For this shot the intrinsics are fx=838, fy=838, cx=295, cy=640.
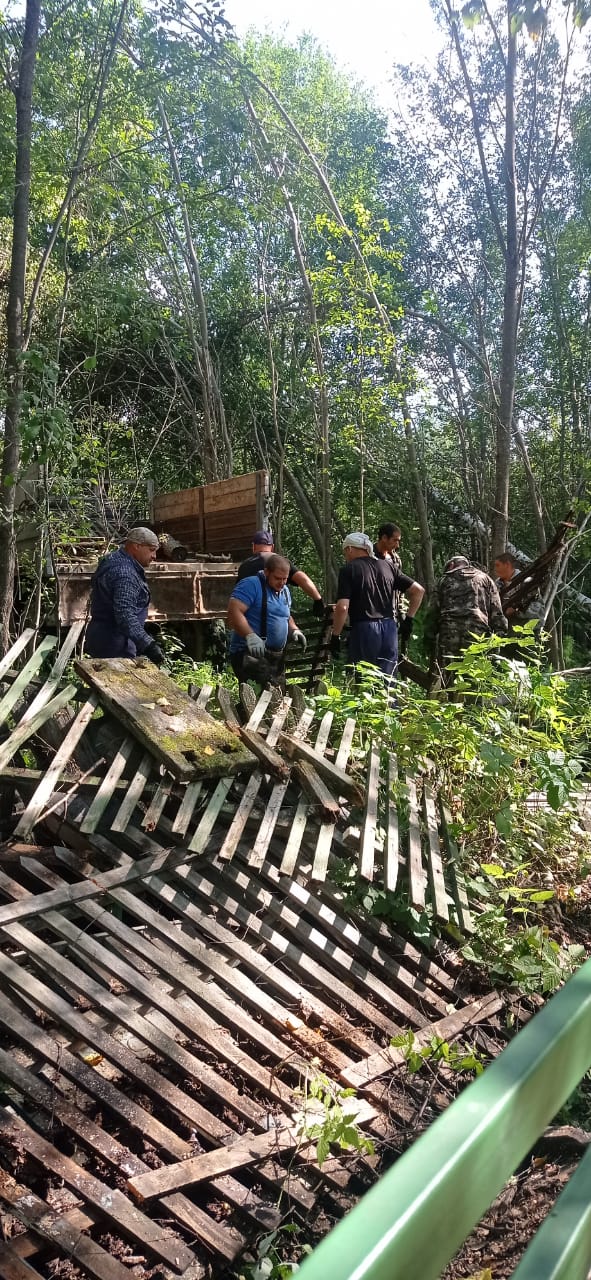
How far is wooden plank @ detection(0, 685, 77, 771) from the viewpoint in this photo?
322cm

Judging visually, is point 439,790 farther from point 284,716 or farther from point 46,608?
point 46,608

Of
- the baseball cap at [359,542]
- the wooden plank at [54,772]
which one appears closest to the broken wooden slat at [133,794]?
the wooden plank at [54,772]

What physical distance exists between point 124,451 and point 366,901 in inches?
582

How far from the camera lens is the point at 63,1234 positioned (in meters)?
2.14

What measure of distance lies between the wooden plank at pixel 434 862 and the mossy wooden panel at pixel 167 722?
102 cm

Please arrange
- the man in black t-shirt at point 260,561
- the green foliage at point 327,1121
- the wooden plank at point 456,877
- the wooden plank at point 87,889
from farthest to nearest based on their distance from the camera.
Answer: the man in black t-shirt at point 260,561, the wooden plank at point 456,877, the wooden plank at point 87,889, the green foliage at point 327,1121

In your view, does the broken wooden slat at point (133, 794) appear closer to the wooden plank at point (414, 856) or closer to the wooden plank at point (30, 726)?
the wooden plank at point (30, 726)

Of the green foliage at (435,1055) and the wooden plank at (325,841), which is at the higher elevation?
the wooden plank at (325,841)

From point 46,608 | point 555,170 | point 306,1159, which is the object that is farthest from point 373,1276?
point 555,170

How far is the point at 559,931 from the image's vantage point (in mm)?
4297

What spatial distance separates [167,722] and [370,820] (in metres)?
1.02

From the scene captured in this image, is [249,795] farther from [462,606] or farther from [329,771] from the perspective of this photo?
[462,606]

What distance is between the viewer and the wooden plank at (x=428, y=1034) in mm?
3016

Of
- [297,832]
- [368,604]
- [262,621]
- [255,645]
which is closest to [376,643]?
[368,604]
